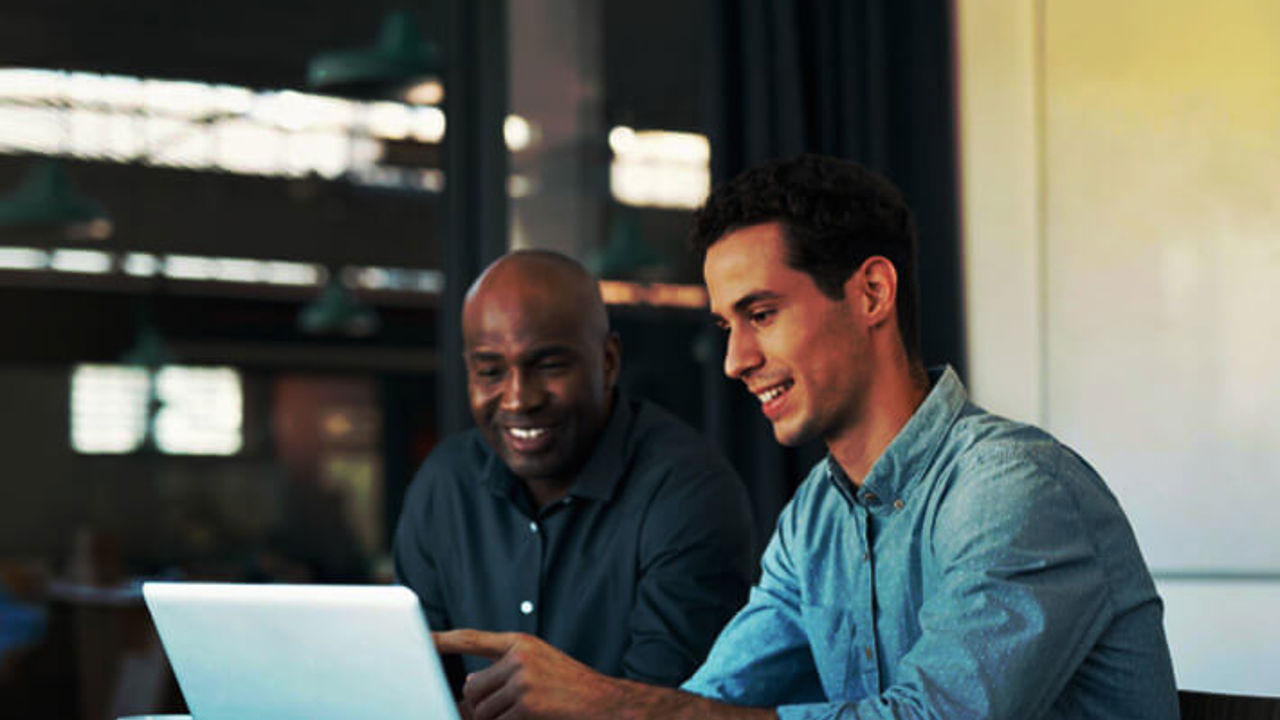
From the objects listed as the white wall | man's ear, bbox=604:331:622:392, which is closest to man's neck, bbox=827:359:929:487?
man's ear, bbox=604:331:622:392

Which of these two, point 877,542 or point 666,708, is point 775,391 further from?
point 666,708

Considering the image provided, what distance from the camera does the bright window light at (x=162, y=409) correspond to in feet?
32.3

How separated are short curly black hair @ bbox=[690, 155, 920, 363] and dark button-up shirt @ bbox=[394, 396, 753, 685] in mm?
624

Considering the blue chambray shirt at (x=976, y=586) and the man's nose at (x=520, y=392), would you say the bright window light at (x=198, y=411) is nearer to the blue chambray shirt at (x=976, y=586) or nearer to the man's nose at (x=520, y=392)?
the man's nose at (x=520, y=392)

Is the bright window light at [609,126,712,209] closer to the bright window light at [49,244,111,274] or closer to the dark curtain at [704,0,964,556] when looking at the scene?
the dark curtain at [704,0,964,556]

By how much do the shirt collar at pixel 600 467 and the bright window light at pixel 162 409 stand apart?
794 cm

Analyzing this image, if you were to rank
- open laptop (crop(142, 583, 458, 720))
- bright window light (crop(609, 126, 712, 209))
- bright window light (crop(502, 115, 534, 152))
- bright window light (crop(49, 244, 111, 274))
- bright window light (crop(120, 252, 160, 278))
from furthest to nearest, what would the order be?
bright window light (crop(120, 252, 160, 278)), bright window light (crop(49, 244, 111, 274)), bright window light (crop(609, 126, 712, 209)), bright window light (crop(502, 115, 534, 152)), open laptop (crop(142, 583, 458, 720))

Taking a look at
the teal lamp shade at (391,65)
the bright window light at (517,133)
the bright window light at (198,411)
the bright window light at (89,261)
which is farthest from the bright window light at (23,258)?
the bright window light at (517,133)

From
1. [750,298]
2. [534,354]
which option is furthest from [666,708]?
[534,354]

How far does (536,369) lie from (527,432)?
10 centimetres

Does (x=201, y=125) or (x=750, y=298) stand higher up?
(x=201, y=125)

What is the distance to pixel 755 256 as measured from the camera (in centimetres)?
158

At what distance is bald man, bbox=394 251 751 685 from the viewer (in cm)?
218

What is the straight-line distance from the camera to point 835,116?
12.4 feet
